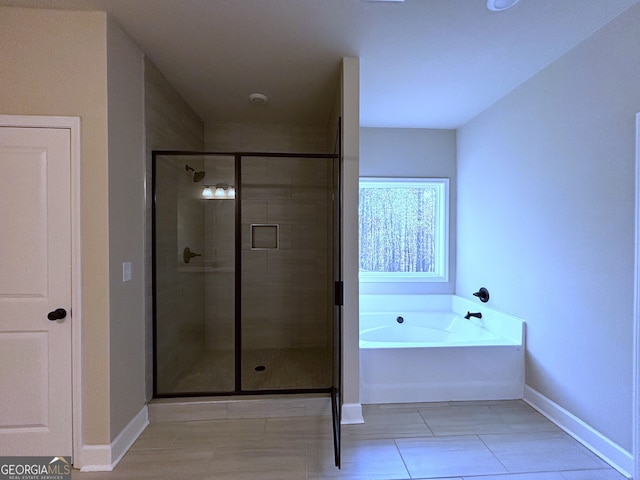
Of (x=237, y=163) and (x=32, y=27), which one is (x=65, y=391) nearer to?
(x=237, y=163)

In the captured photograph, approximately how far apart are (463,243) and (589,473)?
220 centimetres

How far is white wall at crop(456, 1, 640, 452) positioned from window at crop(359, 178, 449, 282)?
0.73 metres

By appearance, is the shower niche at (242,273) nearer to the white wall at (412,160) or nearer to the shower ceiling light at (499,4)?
the white wall at (412,160)

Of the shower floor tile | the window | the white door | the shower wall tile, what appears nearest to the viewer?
the white door

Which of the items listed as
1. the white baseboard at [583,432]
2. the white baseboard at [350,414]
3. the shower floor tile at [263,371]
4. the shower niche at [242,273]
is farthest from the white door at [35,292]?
the white baseboard at [583,432]

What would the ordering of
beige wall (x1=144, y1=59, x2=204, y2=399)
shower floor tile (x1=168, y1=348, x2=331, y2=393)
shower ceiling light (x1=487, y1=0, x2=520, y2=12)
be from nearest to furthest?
shower ceiling light (x1=487, y1=0, x2=520, y2=12)
beige wall (x1=144, y1=59, x2=204, y2=399)
shower floor tile (x1=168, y1=348, x2=331, y2=393)

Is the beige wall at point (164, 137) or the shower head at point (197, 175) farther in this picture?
the shower head at point (197, 175)

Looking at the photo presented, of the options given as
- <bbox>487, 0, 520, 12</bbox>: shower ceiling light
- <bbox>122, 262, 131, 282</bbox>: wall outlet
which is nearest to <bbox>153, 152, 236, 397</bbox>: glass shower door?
<bbox>122, 262, 131, 282</bbox>: wall outlet

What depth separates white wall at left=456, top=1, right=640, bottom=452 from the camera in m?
1.74

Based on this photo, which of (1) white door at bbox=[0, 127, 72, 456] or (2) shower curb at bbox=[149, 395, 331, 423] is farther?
(2) shower curb at bbox=[149, 395, 331, 423]

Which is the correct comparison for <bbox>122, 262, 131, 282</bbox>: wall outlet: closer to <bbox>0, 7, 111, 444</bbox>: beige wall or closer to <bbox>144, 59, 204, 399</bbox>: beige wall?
<bbox>0, 7, 111, 444</bbox>: beige wall

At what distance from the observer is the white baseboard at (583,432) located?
1720mm

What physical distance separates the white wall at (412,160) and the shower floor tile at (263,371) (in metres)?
1.04

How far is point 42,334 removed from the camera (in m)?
1.71
